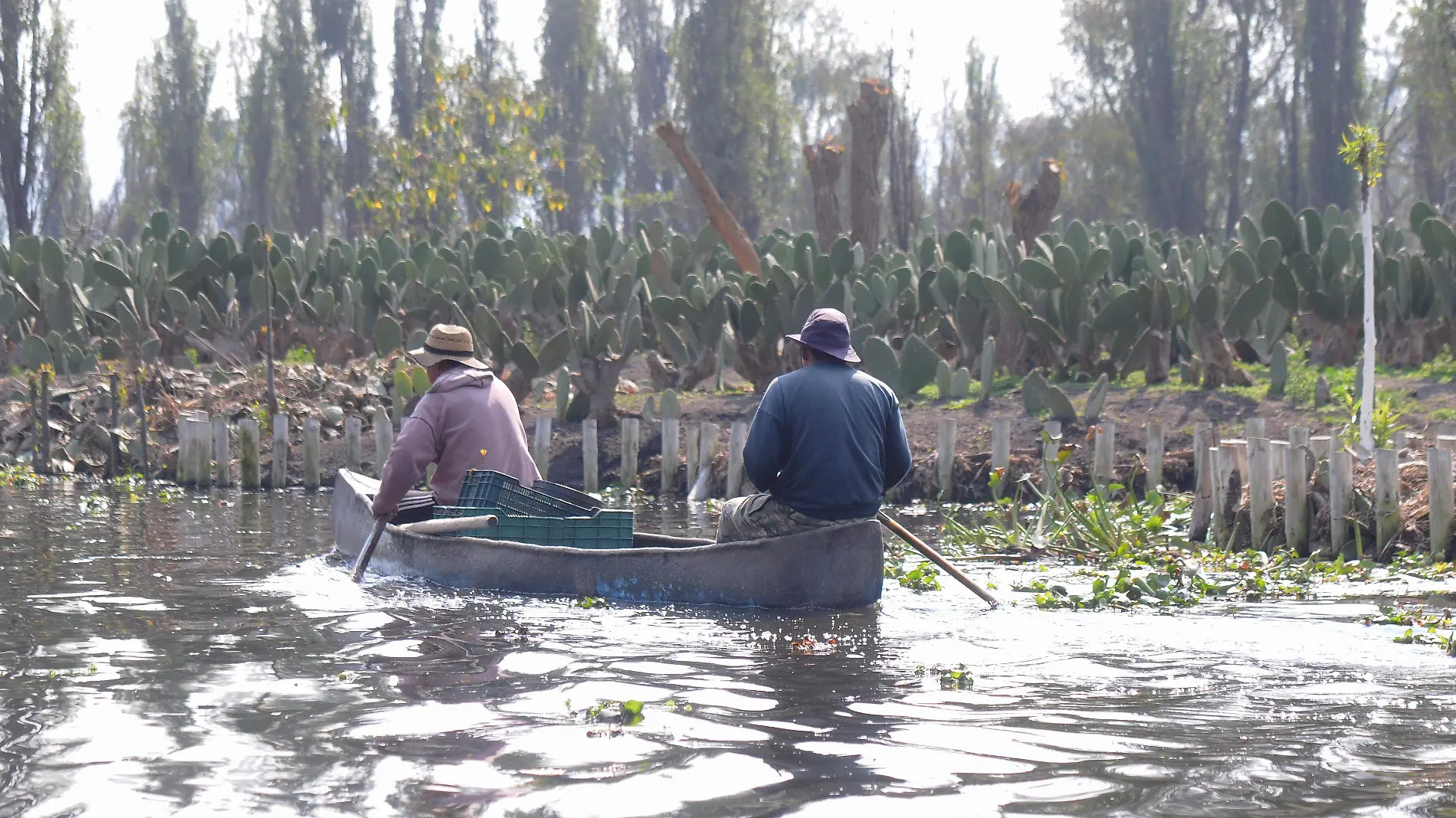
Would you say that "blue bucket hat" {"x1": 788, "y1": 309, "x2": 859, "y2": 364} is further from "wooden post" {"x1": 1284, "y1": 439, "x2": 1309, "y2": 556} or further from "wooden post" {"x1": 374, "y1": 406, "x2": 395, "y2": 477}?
"wooden post" {"x1": 374, "y1": 406, "x2": 395, "y2": 477}

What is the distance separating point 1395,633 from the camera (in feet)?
24.4

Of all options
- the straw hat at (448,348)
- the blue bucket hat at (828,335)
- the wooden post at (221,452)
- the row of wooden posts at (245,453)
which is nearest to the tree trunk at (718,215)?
the row of wooden posts at (245,453)

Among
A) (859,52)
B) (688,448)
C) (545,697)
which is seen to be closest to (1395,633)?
(545,697)

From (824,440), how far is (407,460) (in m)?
2.61

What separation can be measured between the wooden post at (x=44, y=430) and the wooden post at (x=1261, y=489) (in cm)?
1216

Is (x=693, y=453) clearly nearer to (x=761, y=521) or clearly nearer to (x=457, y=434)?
(x=457, y=434)

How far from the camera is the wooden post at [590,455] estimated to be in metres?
16.0

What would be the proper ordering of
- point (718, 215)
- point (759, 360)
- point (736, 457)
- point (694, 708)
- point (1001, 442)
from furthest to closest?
point (718, 215) < point (759, 360) < point (736, 457) < point (1001, 442) < point (694, 708)

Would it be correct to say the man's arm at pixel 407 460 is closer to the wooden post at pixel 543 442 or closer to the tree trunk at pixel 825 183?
the wooden post at pixel 543 442

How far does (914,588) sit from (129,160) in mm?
68962

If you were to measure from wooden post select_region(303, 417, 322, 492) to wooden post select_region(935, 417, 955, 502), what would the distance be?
20.4ft

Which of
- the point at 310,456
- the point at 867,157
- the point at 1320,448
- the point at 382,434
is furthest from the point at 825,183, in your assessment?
the point at 1320,448

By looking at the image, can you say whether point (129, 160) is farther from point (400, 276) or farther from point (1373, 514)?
point (1373, 514)

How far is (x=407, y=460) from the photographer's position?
9492mm
